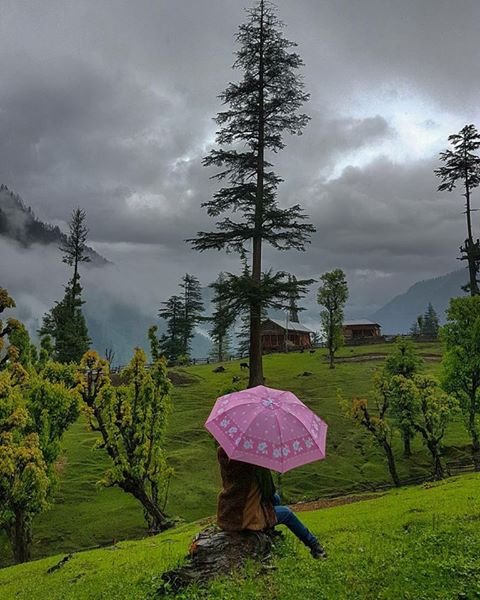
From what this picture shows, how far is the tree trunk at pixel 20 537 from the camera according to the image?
1515 cm

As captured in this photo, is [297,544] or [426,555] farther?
[297,544]

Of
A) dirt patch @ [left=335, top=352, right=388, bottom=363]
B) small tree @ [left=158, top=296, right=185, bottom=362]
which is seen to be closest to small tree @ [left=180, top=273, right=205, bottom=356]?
small tree @ [left=158, top=296, right=185, bottom=362]

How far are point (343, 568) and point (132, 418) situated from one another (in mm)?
11657

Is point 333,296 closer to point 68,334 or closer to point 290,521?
point 68,334

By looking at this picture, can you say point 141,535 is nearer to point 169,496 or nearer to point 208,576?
point 169,496

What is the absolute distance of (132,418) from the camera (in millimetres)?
18000

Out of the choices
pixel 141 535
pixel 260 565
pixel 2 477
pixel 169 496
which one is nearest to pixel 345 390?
pixel 169 496

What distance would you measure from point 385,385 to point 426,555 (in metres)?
16.9

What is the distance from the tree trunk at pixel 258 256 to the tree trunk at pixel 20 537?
449 inches

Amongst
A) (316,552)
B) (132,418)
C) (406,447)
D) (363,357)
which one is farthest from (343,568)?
(363,357)

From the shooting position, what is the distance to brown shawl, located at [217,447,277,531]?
7.57 m

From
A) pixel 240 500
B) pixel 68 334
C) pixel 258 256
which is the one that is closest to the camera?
pixel 240 500

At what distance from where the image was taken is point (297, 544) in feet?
30.0

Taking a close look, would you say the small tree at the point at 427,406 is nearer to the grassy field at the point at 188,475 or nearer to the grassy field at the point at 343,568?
the grassy field at the point at 188,475
